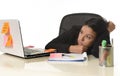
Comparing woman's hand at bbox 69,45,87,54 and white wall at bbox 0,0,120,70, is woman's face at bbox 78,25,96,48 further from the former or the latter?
white wall at bbox 0,0,120,70

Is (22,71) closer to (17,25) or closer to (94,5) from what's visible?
(17,25)

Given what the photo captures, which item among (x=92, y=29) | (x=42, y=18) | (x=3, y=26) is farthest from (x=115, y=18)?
(x=3, y=26)

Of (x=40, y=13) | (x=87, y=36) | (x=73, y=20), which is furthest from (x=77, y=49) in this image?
(x=40, y=13)

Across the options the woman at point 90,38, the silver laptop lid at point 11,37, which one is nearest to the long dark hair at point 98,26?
the woman at point 90,38

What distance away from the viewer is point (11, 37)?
5.17ft

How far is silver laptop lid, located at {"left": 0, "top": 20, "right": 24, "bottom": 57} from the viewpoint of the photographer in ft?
4.87

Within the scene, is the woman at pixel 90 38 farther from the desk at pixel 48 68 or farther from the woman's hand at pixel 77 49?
the desk at pixel 48 68

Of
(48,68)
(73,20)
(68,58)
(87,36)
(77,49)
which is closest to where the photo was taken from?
(48,68)

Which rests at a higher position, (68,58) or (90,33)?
(90,33)

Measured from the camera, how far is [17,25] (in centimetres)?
145

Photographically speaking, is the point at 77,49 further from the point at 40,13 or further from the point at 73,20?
the point at 40,13

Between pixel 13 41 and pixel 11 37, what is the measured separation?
3 cm

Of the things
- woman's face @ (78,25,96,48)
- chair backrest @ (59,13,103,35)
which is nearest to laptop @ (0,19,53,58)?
woman's face @ (78,25,96,48)

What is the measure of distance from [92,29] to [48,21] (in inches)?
61.5
